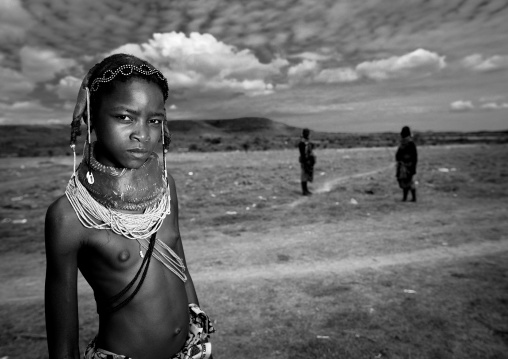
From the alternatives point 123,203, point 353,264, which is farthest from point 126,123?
point 353,264

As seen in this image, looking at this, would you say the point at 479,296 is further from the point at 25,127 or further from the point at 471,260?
the point at 25,127

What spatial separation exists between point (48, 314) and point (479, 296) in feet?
14.8

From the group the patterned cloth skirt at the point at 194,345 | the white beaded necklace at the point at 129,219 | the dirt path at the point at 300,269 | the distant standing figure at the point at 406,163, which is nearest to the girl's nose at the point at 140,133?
the white beaded necklace at the point at 129,219

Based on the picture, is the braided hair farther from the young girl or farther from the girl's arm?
the girl's arm

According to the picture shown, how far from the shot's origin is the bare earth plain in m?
3.30

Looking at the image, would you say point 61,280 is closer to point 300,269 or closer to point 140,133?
point 140,133

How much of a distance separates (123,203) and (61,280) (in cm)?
41

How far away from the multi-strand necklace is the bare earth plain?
198 centimetres

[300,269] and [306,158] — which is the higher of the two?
[306,158]

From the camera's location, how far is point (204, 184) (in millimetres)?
12656

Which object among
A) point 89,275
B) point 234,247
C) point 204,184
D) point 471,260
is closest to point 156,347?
point 89,275

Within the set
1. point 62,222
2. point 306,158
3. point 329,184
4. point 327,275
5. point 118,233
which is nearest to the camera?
point 62,222

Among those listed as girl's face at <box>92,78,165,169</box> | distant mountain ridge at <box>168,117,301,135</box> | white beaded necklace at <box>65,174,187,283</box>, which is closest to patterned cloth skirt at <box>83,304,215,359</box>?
white beaded necklace at <box>65,174,187,283</box>

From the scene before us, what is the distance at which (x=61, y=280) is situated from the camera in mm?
1442
